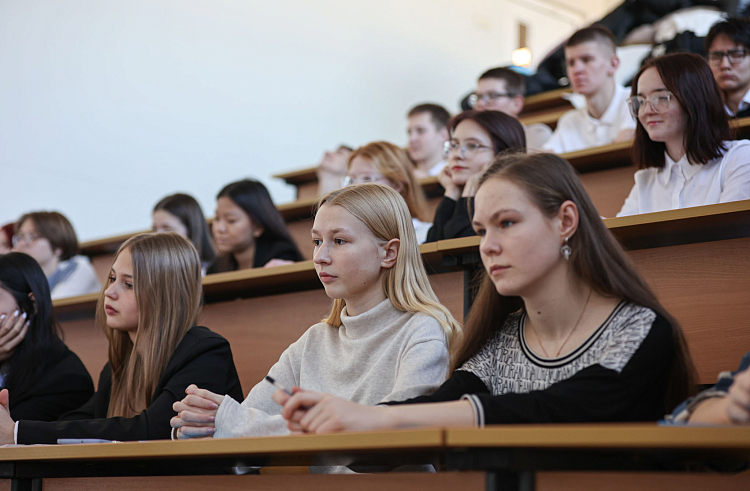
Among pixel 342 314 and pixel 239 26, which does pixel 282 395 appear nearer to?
pixel 342 314

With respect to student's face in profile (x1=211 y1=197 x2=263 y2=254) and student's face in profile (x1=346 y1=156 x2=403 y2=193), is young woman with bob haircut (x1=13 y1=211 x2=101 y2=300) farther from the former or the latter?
student's face in profile (x1=346 y1=156 x2=403 y2=193)

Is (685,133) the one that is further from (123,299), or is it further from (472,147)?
(123,299)

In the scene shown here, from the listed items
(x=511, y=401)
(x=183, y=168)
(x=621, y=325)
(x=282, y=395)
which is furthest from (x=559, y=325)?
(x=183, y=168)

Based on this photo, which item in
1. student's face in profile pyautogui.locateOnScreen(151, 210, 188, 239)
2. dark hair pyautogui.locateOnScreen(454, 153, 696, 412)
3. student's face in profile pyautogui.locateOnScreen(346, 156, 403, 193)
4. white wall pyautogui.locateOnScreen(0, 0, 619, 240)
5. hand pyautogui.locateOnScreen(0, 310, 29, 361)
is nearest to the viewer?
dark hair pyautogui.locateOnScreen(454, 153, 696, 412)

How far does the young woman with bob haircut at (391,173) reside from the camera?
8.71 ft

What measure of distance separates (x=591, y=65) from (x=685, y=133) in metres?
1.39

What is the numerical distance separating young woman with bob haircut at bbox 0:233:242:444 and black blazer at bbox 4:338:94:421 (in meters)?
0.06

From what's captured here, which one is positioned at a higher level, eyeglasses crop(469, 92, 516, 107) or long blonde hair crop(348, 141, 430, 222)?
eyeglasses crop(469, 92, 516, 107)

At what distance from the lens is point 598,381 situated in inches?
42.0

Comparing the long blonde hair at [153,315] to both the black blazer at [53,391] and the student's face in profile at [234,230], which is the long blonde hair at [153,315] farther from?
the student's face in profile at [234,230]

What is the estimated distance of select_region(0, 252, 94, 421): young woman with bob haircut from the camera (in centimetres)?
201

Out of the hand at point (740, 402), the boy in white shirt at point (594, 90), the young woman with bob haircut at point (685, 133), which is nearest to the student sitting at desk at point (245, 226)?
the boy in white shirt at point (594, 90)

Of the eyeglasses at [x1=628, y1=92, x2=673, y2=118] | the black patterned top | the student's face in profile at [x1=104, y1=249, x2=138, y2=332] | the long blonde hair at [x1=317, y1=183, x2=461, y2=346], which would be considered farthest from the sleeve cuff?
the eyeglasses at [x1=628, y1=92, x2=673, y2=118]

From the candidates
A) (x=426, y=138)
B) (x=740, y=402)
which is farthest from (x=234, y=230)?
(x=740, y=402)
